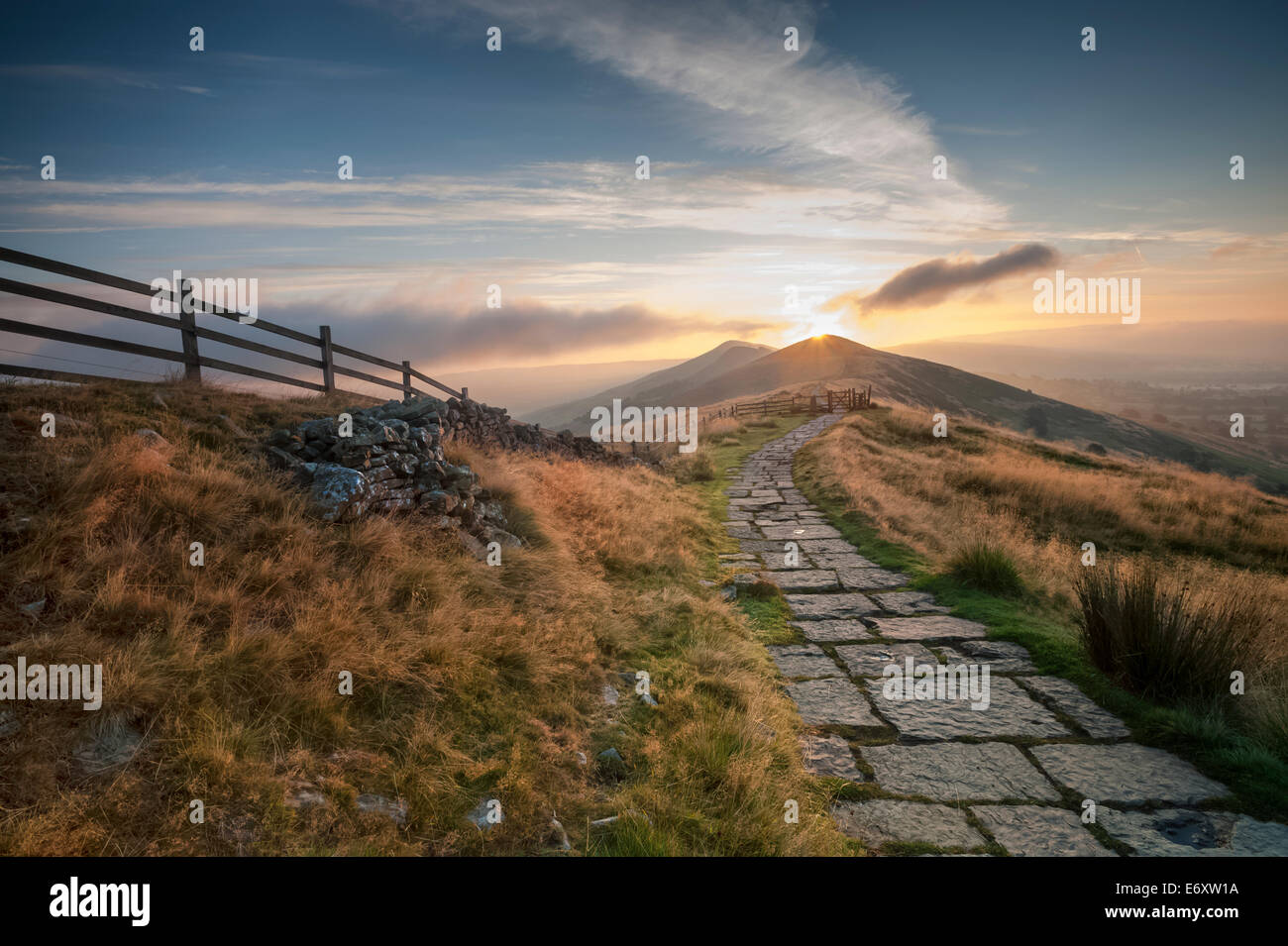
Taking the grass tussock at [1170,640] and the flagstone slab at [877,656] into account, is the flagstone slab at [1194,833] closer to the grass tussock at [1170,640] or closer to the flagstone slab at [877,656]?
the grass tussock at [1170,640]

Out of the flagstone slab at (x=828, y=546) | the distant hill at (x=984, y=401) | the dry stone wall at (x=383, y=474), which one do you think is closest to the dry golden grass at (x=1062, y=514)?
the flagstone slab at (x=828, y=546)

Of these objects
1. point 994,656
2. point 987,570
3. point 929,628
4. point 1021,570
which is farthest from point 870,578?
point 994,656

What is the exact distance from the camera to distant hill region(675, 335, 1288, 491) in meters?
82.1

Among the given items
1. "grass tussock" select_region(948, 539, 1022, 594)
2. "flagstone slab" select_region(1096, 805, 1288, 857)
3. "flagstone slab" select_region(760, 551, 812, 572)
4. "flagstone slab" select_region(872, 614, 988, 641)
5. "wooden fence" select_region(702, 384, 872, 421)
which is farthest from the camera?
"wooden fence" select_region(702, 384, 872, 421)

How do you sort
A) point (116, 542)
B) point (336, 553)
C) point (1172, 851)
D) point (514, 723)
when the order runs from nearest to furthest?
point (1172, 851)
point (514, 723)
point (116, 542)
point (336, 553)

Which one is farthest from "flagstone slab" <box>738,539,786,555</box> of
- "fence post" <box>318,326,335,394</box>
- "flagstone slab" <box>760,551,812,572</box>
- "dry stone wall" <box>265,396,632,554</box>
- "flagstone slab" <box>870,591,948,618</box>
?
"fence post" <box>318,326,335,394</box>

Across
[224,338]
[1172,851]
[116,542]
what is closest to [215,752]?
[116,542]

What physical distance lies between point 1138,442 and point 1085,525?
4037 inches

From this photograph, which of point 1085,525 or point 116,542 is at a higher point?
point 116,542

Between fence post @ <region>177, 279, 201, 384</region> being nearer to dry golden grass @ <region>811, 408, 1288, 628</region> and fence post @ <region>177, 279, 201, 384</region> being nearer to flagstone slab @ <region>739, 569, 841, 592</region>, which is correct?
flagstone slab @ <region>739, 569, 841, 592</region>

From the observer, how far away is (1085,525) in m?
12.7

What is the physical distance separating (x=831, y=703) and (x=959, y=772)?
111 cm

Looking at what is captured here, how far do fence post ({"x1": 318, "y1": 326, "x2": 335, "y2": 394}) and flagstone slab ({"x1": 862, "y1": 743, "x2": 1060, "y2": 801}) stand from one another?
1248cm
